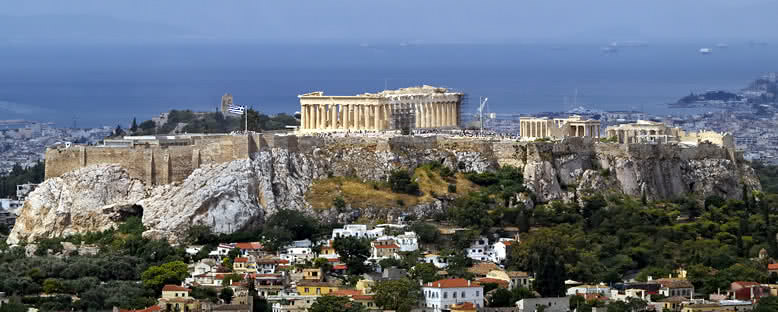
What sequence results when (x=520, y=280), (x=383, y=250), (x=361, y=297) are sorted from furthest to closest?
(x=383, y=250) → (x=520, y=280) → (x=361, y=297)

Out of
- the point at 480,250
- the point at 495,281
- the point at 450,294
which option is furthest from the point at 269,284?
the point at 480,250

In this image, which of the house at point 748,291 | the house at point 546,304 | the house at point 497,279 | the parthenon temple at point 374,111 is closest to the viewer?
the house at point 546,304

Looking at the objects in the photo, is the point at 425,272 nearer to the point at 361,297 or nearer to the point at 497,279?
the point at 497,279

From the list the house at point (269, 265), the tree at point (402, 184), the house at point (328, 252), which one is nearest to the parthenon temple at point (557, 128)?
the tree at point (402, 184)

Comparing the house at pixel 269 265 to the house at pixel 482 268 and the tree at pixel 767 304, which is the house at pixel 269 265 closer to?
the house at pixel 482 268

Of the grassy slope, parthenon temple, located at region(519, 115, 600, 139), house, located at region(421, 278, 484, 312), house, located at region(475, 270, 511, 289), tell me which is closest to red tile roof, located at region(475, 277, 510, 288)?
house, located at region(475, 270, 511, 289)
